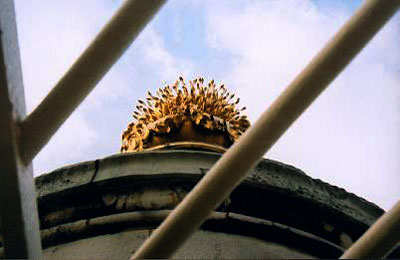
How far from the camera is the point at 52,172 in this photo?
218 inches

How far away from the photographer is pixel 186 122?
7012 mm

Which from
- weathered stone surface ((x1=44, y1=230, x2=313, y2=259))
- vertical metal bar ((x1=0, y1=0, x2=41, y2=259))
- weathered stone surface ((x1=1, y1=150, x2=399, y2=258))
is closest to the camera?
vertical metal bar ((x1=0, y1=0, x2=41, y2=259))

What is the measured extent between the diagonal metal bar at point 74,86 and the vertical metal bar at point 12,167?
6 centimetres

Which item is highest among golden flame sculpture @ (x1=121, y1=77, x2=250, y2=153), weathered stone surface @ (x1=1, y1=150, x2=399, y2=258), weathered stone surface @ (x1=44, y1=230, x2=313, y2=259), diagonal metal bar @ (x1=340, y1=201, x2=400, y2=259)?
golden flame sculpture @ (x1=121, y1=77, x2=250, y2=153)

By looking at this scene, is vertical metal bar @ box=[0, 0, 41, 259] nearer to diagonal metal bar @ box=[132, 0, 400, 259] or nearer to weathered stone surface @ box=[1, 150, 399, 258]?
diagonal metal bar @ box=[132, 0, 400, 259]

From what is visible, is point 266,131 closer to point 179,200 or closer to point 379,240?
point 379,240

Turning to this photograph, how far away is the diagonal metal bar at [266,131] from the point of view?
293 cm

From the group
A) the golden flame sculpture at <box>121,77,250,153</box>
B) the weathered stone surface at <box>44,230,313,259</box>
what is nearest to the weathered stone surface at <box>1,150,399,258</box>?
the weathered stone surface at <box>44,230,313,259</box>

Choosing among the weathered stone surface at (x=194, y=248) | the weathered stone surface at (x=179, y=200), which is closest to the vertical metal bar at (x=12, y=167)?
the weathered stone surface at (x=194, y=248)

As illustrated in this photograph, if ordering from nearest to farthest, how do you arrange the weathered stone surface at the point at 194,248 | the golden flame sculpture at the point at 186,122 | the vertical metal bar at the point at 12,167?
the vertical metal bar at the point at 12,167 → the weathered stone surface at the point at 194,248 → the golden flame sculpture at the point at 186,122

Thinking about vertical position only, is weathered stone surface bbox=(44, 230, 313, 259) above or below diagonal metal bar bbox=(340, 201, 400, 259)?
above

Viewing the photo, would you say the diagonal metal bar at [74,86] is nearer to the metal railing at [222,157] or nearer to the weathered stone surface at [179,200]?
the metal railing at [222,157]

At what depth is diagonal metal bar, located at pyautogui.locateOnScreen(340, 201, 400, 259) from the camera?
2.87 metres

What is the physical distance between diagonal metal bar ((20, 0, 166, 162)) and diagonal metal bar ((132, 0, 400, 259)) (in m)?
0.53
